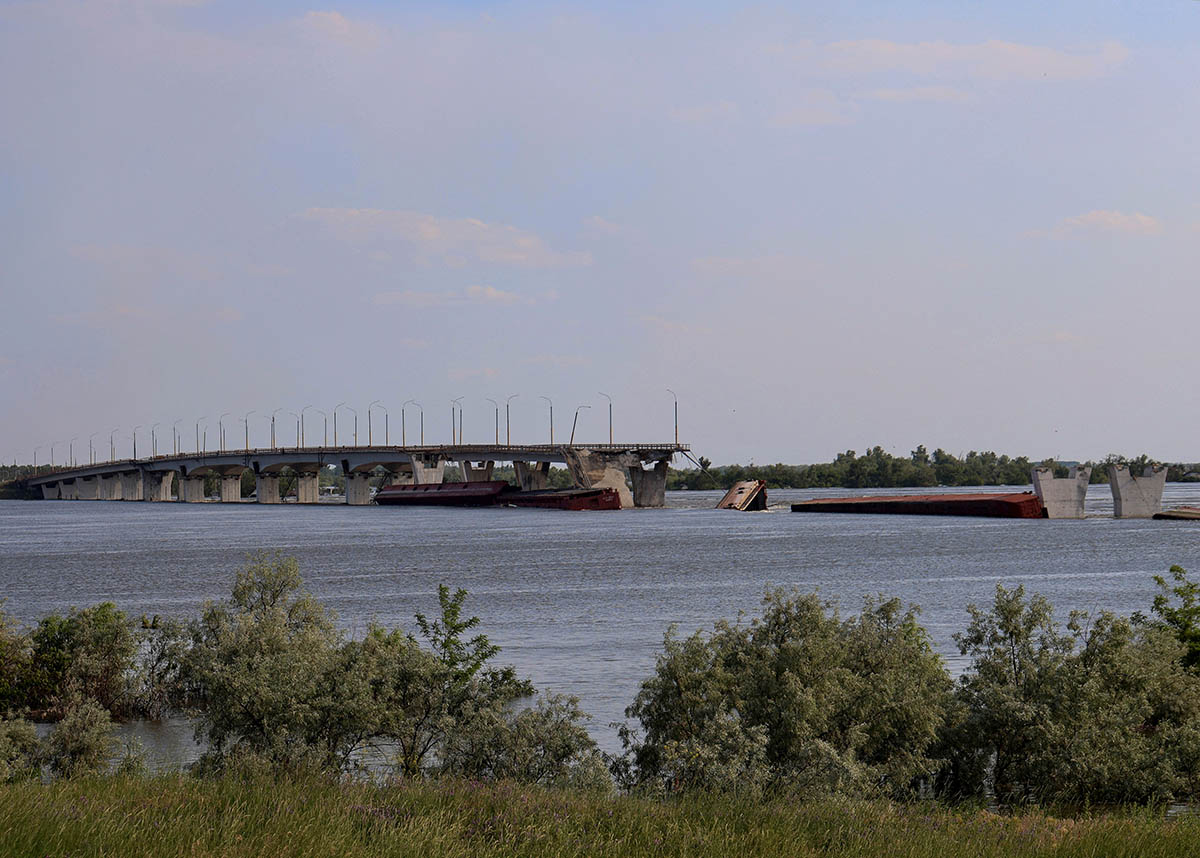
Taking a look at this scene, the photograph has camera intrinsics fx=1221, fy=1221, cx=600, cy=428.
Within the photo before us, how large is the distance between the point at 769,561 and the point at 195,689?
4781 cm

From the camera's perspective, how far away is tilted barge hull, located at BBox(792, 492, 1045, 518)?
378 ft

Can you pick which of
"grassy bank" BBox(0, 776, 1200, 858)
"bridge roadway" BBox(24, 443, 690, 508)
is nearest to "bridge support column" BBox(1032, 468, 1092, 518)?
"bridge roadway" BBox(24, 443, 690, 508)

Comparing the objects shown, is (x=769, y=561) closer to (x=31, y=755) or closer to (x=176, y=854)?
(x=31, y=755)

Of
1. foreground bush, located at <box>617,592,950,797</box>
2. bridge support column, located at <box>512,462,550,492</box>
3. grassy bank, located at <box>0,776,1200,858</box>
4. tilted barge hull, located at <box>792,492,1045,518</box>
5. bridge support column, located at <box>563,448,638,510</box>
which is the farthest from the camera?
bridge support column, located at <box>512,462,550,492</box>

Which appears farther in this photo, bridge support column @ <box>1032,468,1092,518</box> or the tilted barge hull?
the tilted barge hull

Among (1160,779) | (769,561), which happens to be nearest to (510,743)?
(1160,779)

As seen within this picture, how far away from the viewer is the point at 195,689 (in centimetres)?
2294

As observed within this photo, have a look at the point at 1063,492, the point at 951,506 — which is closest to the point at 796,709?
the point at 1063,492

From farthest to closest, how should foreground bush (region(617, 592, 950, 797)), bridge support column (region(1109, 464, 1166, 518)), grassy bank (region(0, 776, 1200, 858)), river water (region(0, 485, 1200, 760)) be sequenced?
bridge support column (region(1109, 464, 1166, 518)) → river water (region(0, 485, 1200, 760)) → foreground bush (region(617, 592, 950, 797)) → grassy bank (region(0, 776, 1200, 858))

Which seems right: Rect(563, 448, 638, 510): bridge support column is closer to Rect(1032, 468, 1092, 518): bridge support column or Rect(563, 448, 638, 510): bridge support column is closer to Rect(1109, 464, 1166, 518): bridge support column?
Rect(1032, 468, 1092, 518): bridge support column

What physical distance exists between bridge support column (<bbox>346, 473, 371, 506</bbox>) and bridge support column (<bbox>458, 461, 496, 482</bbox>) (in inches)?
627

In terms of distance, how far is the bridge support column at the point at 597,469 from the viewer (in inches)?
5640

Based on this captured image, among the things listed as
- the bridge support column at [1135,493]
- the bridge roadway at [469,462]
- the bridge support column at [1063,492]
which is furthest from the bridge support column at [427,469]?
the bridge support column at [1135,493]

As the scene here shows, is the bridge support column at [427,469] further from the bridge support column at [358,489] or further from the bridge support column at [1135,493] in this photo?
the bridge support column at [1135,493]
